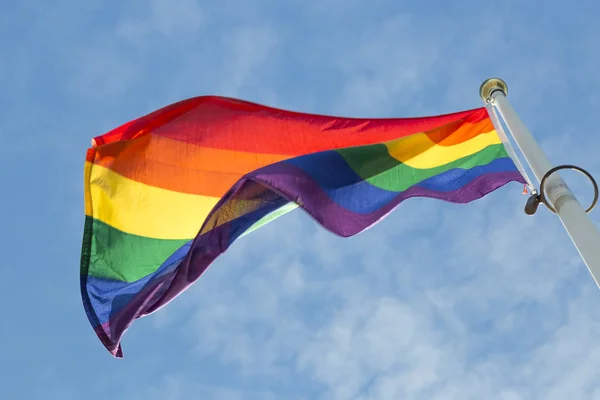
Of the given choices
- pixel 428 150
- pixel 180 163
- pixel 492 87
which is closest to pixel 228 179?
pixel 180 163

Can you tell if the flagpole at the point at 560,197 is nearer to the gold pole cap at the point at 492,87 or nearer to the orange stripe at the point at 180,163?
the gold pole cap at the point at 492,87

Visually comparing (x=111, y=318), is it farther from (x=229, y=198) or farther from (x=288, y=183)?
(x=288, y=183)

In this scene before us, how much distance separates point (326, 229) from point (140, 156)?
12.0 ft

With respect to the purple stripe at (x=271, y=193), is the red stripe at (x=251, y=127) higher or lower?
higher

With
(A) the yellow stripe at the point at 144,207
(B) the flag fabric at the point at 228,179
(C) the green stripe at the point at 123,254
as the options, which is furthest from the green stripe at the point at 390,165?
(C) the green stripe at the point at 123,254

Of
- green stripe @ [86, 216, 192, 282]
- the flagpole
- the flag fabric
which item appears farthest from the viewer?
green stripe @ [86, 216, 192, 282]

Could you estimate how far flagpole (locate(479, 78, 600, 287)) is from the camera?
260 inches

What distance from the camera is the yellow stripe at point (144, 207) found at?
1010 cm

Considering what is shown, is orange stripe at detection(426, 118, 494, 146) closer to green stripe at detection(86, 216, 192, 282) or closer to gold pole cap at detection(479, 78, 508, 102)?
gold pole cap at detection(479, 78, 508, 102)

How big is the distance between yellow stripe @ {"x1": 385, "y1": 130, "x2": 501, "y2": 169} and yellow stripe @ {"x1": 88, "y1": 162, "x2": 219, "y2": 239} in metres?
2.57

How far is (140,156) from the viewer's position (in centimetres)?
1055

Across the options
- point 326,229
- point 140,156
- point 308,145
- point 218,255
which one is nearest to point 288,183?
point 326,229

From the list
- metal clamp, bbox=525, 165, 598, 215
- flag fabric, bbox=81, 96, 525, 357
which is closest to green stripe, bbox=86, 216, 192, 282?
flag fabric, bbox=81, 96, 525, 357

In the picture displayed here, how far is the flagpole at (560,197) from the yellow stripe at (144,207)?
394 cm
